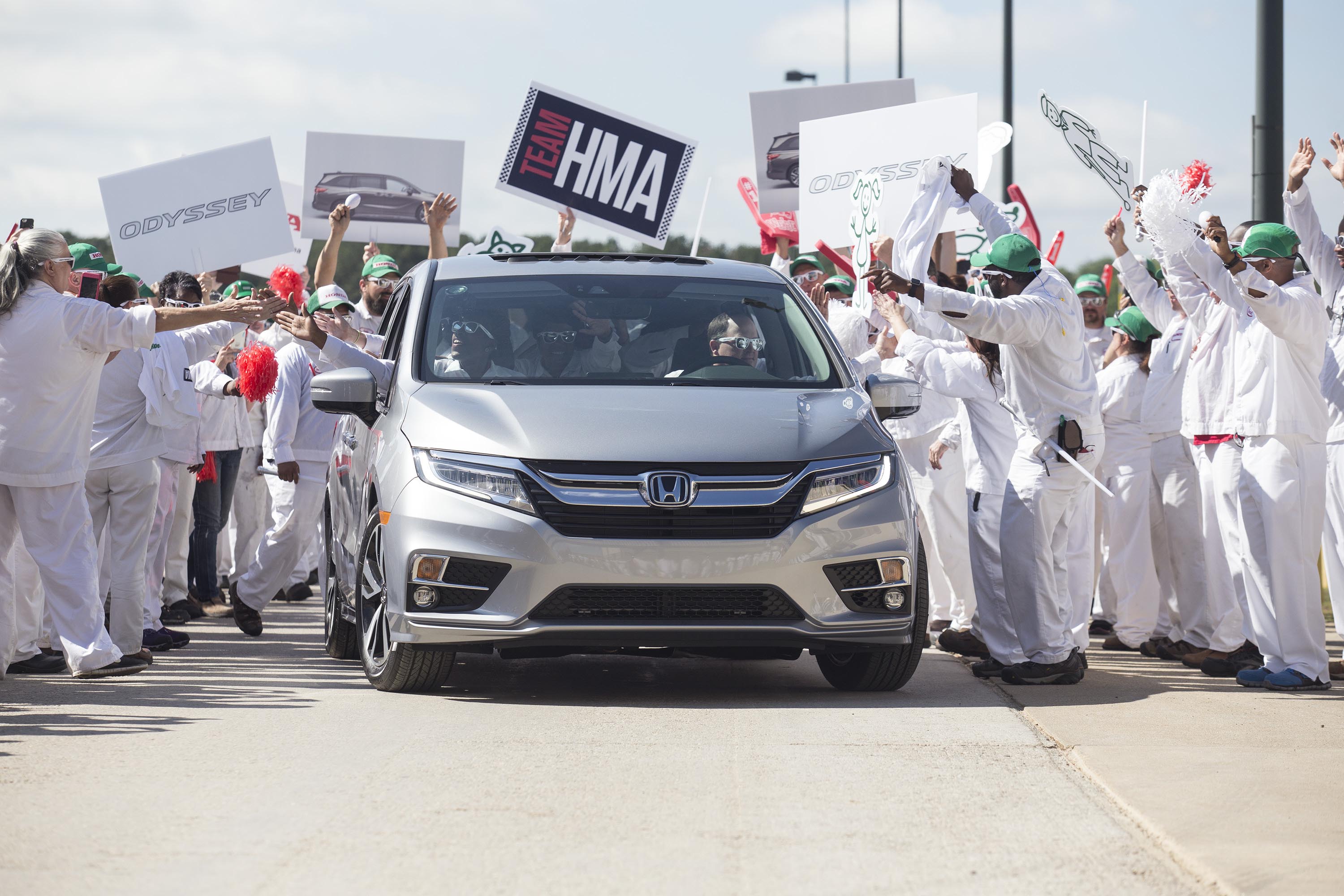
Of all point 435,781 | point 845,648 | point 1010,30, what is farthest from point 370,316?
point 1010,30

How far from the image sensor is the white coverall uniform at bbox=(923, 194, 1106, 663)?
27.6ft

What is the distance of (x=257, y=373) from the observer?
11.3m

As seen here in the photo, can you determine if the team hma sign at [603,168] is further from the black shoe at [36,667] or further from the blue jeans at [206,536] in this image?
the black shoe at [36,667]

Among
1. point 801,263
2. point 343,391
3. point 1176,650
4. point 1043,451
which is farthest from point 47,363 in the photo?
point 801,263

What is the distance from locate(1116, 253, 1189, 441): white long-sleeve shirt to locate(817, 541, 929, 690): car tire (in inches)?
132

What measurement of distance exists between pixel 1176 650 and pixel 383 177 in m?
9.04

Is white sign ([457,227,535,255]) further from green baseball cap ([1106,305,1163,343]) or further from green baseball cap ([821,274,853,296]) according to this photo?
green baseball cap ([1106,305,1163,343])

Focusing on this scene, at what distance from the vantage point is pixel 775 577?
703cm

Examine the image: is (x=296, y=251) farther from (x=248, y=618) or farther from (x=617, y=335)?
(x=617, y=335)

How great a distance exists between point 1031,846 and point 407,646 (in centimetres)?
347

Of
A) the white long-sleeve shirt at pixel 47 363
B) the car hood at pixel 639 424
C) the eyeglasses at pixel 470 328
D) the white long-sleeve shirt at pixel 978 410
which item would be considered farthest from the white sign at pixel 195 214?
the car hood at pixel 639 424

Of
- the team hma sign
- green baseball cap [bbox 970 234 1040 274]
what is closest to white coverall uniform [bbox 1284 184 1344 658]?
green baseball cap [bbox 970 234 1040 274]

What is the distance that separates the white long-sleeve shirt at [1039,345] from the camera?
8070 mm

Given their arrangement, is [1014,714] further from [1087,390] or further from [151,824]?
[151,824]
